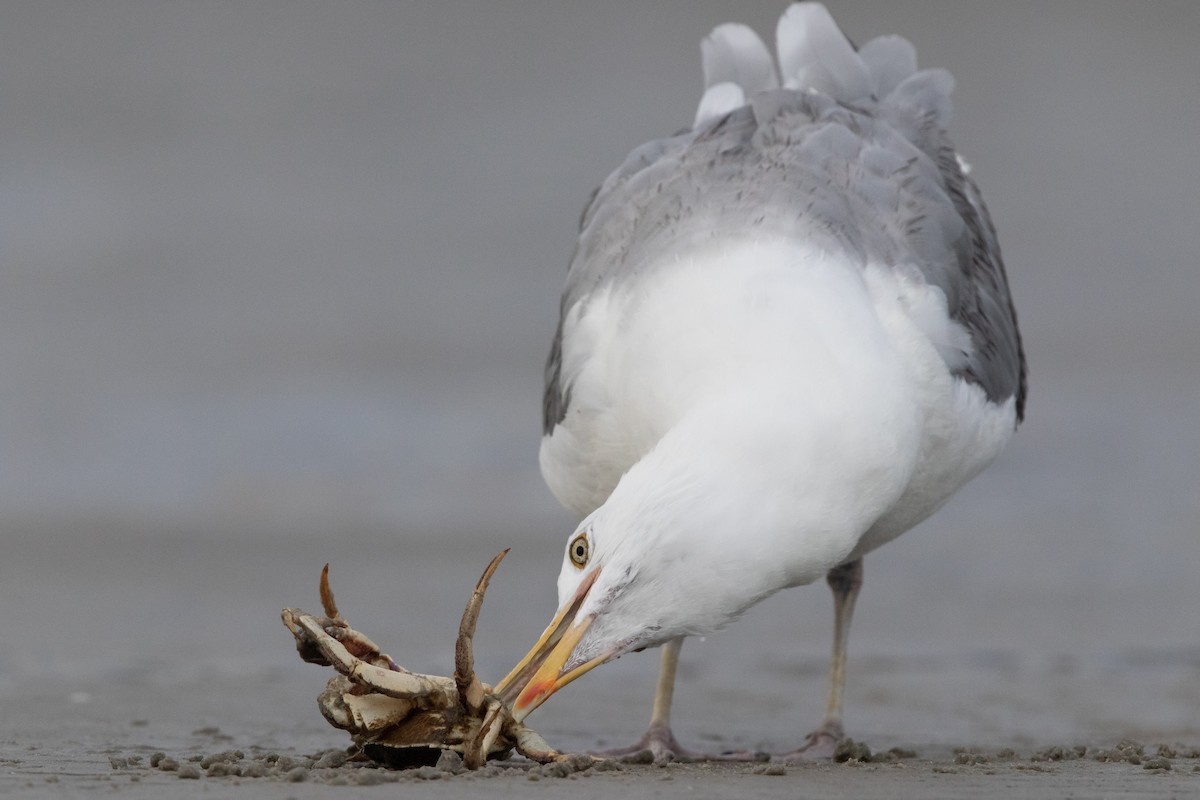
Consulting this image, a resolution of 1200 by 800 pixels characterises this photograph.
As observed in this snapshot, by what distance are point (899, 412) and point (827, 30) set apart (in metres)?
3.05

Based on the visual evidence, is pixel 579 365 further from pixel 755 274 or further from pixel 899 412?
pixel 899 412

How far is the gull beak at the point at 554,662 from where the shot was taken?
5004 millimetres

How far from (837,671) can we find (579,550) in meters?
3.04

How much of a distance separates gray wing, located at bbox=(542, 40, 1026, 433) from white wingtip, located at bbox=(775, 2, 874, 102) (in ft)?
0.68

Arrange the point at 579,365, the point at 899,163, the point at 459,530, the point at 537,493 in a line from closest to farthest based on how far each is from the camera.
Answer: the point at 579,365, the point at 899,163, the point at 459,530, the point at 537,493

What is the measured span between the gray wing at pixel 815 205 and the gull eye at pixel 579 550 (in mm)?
1489

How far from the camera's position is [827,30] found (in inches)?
321

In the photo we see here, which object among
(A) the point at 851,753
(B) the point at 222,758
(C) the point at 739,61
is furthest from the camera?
(C) the point at 739,61

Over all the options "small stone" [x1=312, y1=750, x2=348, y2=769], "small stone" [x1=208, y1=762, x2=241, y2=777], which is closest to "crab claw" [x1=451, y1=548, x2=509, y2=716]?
"small stone" [x1=312, y1=750, x2=348, y2=769]

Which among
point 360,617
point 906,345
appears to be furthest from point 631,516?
point 360,617

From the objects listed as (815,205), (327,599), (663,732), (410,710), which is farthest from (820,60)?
(410,710)

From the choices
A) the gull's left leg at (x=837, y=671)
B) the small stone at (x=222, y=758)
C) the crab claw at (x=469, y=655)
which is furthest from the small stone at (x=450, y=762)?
the gull's left leg at (x=837, y=671)

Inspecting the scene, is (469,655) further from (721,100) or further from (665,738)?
(721,100)

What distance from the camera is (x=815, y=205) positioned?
6.36 m
